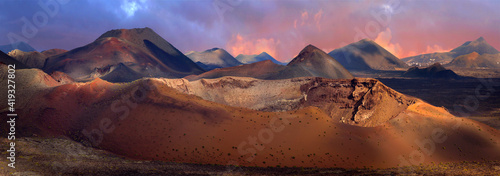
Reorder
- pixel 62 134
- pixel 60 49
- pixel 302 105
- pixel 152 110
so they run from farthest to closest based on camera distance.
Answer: pixel 60 49, pixel 302 105, pixel 152 110, pixel 62 134

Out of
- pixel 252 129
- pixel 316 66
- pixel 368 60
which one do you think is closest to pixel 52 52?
pixel 316 66

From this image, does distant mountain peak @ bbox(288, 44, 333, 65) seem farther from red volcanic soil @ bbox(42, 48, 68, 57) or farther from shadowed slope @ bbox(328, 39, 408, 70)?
red volcanic soil @ bbox(42, 48, 68, 57)

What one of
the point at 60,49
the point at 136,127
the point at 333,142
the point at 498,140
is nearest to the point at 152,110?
the point at 136,127

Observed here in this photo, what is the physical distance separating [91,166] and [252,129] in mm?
12413

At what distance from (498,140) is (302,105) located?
19978 mm

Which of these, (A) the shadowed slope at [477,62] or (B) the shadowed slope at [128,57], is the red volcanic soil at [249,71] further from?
(A) the shadowed slope at [477,62]

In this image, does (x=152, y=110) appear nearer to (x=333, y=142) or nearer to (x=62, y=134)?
(x=62, y=134)

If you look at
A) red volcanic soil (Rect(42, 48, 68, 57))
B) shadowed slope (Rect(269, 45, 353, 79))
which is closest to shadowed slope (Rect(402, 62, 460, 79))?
shadowed slope (Rect(269, 45, 353, 79))

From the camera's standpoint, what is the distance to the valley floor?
47.7ft

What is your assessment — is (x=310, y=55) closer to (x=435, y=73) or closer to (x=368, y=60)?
(x=435, y=73)

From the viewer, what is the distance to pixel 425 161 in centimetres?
2361

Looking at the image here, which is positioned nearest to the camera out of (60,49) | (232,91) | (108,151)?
(108,151)

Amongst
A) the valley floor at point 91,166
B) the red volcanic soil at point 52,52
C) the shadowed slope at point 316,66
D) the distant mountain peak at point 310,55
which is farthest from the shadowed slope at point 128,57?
the valley floor at point 91,166

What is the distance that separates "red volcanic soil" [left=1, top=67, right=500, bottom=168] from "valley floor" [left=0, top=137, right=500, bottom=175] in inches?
67.4
